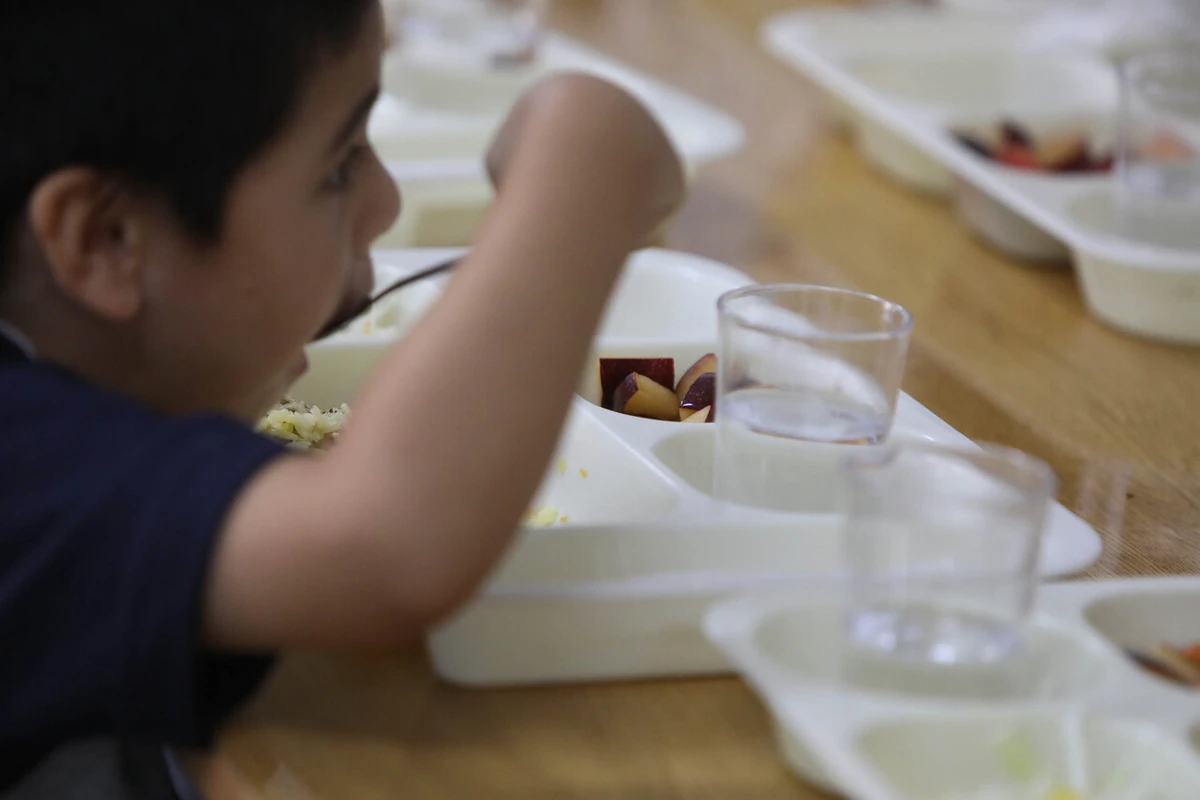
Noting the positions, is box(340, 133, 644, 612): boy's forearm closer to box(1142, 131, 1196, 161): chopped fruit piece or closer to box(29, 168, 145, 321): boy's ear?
box(29, 168, 145, 321): boy's ear

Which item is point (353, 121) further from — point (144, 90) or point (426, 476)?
point (426, 476)

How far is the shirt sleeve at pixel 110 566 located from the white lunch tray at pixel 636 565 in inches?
4.5

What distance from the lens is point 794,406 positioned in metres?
0.74

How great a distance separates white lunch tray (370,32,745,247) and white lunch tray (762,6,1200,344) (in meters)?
0.16

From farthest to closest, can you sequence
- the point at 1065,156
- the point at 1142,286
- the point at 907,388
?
the point at 1065,156 < the point at 1142,286 < the point at 907,388

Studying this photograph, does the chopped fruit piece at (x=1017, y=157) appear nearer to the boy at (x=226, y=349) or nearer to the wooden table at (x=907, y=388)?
the wooden table at (x=907, y=388)

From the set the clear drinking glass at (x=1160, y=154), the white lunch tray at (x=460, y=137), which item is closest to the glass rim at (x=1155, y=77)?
the clear drinking glass at (x=1160, y=154)

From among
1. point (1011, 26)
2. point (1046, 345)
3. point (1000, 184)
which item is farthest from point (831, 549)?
point (1011, 26)

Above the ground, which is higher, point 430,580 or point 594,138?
point 594,138

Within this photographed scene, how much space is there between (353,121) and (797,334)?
0.22 m

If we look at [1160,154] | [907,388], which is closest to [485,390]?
[907,388]

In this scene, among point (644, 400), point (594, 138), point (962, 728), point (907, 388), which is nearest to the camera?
point (962, 728)

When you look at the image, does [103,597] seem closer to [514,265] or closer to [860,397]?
[514,265]

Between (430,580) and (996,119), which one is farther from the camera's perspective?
(996,119)
